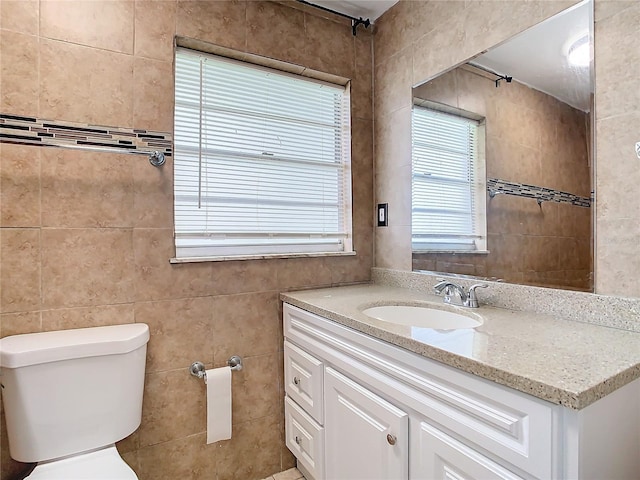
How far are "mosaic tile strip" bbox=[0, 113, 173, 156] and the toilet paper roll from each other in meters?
0.99

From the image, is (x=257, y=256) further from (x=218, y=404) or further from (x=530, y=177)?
(x=530, y=177)

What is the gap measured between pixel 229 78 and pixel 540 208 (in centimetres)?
148

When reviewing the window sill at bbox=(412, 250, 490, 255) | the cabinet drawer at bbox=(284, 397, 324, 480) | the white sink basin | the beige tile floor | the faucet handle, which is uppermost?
the window sill at bbox=(412, 250, 490, 255)

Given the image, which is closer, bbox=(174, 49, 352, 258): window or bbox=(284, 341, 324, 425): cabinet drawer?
bbox=(284, 341, 324, 425): cabinet drawer

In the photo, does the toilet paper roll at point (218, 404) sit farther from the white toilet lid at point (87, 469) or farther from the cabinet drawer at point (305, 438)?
the white toilet lid at point (87, 469)

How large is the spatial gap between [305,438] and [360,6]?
7.06ft

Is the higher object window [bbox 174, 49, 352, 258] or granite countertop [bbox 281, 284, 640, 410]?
window [bbox 174, 49, 352, 258]

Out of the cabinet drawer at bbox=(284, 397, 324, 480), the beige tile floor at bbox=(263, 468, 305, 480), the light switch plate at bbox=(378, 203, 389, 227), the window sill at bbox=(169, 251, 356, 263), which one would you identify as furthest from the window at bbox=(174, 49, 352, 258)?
the beige tile floor at bbox=(263, 468, 305, 480)

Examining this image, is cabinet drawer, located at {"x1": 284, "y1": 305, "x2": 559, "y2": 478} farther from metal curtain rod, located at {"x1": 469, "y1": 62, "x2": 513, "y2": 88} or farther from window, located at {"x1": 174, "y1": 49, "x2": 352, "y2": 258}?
metal curtain rod, located at {"x1": 469, "y1": 62, "x2": 513, "y2": 88}

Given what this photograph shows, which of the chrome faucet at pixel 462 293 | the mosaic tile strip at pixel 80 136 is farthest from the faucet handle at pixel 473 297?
the mosaic tile strip at pixel 80 136

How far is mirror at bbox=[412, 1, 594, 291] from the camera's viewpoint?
1.18 metres

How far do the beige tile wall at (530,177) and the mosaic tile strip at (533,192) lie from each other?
0.05ft

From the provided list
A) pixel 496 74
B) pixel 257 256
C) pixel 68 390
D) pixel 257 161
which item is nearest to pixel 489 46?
pixel 496 74

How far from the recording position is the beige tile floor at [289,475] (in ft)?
5.75
